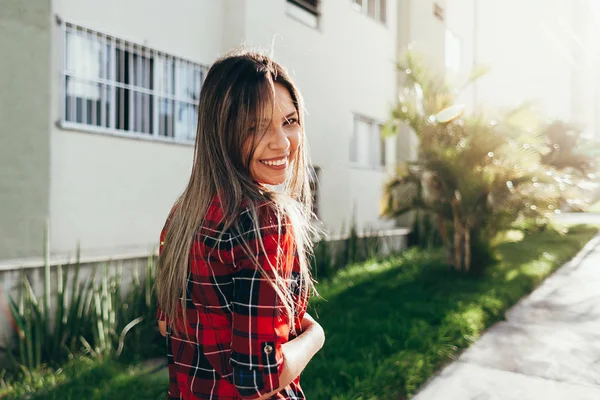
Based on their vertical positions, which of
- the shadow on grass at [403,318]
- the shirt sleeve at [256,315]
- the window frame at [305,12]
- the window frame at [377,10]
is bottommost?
the shadow on grass at [403,318]

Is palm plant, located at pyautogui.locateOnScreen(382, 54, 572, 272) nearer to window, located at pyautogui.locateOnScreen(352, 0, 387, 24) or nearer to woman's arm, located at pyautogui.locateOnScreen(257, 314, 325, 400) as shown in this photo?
window, located at pyautogui.locateOnScreen(352, 0, 387, 24)

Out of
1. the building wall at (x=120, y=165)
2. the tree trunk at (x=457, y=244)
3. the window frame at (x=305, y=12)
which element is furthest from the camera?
the window frame at (x=305, y=12)

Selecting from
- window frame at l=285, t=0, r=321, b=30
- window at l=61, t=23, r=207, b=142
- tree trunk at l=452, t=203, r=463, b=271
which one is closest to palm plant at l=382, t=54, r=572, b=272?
tree trunk at l=452, t=203, r=463, b=271

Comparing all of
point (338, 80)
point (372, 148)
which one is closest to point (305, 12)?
point (338, 80)

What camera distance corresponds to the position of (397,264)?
8.70 m

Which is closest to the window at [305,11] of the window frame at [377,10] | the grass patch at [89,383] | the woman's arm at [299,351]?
the window frame at [377,10]

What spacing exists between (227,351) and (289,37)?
29.7 ft

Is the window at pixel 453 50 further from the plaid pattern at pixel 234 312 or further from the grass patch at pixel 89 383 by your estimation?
the plaid pattern at pixel 234 312

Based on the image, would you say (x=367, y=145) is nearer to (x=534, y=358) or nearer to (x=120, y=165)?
(x=120, y=165)

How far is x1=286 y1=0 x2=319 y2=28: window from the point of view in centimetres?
996

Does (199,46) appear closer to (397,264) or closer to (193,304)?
(397,264)

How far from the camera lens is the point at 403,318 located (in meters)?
5.04

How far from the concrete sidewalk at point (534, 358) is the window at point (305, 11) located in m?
6.59

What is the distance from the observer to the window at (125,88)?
6488 mm
